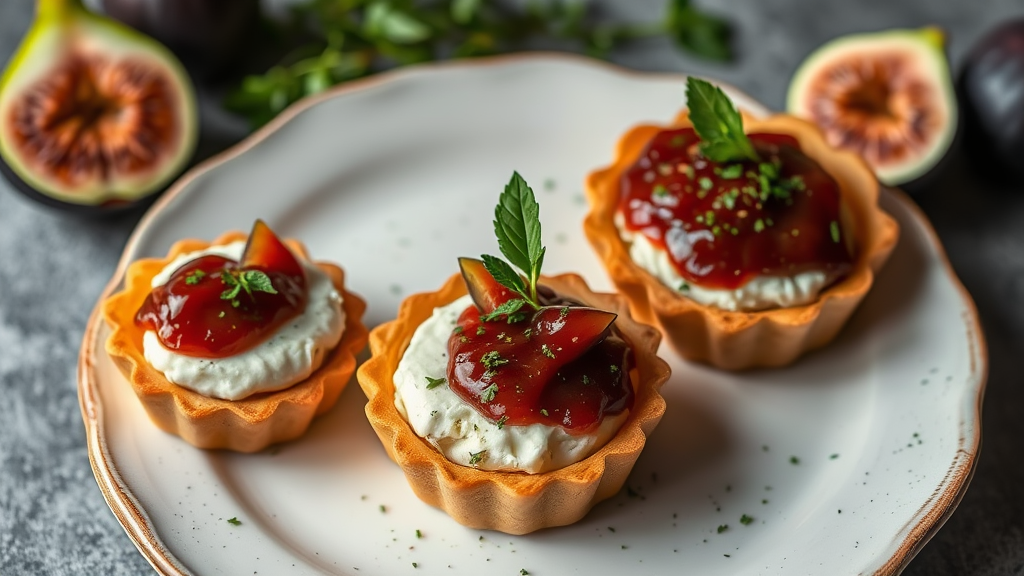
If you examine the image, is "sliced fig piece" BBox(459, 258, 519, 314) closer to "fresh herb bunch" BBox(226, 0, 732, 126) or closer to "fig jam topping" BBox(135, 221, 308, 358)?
"fig jam topping" BBox(135, 221, 308, 358)

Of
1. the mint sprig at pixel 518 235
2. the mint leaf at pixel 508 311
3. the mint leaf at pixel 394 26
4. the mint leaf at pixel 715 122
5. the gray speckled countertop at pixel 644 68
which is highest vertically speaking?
the mint leaf at pixel 715 122

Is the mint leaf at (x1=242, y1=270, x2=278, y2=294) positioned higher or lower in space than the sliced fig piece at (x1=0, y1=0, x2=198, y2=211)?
higher

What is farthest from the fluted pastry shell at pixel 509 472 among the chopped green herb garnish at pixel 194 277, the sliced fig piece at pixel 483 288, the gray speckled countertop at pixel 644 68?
the gray speckled countertop at pixel 644 68

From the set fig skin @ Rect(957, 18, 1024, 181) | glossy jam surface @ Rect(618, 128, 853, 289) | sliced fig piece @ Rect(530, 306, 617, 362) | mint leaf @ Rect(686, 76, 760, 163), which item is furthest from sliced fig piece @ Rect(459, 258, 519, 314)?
fig skin @ Rect(957, 18, 1024, 181)

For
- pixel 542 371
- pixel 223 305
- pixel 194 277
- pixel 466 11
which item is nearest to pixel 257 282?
pixel 223 305

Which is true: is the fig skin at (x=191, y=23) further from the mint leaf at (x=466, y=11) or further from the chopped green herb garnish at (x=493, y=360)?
the chopped green herb garnish at (x=493, y=360)

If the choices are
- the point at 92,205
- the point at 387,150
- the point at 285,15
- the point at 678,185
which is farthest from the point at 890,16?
Answer: the point at 92,205

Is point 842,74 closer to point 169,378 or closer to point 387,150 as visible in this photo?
point 387,150
